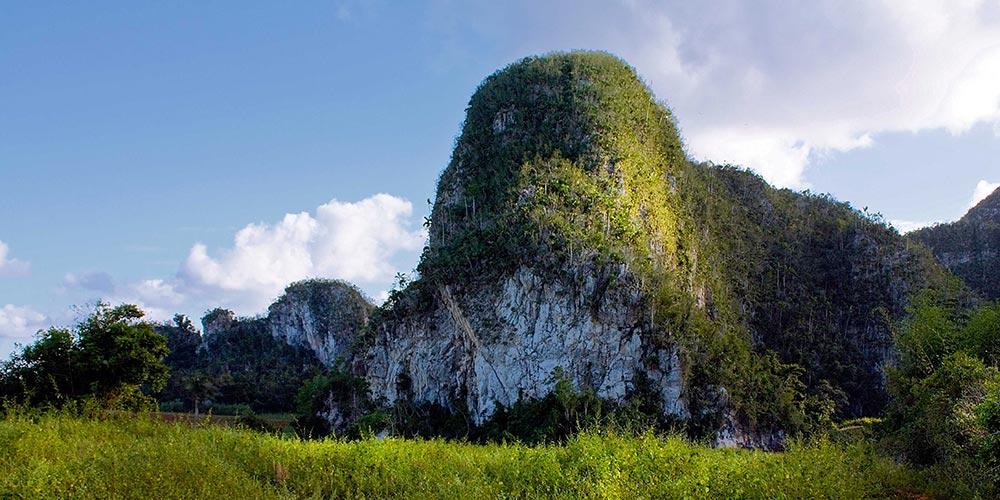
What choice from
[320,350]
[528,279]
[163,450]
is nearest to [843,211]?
[528,279]

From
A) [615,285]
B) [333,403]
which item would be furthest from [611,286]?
[333,403]

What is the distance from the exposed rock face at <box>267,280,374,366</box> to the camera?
94188mm

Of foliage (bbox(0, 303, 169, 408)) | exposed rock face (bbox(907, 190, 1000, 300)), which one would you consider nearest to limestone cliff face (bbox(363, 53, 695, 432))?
foliage (bbox(0, 303, 169, 408))

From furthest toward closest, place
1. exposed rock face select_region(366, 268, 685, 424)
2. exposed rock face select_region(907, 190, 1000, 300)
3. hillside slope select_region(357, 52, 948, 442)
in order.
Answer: exposed rock face select_region(907, 190, 1000, 300)
hillside slope select_region(357, 52, 948, 442)
exposed rock face select_region(366, 268, 685, 424)

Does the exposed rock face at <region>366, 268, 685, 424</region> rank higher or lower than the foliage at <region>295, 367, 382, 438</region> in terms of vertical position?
higher

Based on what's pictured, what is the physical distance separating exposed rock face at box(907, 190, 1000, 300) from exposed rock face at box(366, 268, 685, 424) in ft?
185

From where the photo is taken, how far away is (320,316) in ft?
316

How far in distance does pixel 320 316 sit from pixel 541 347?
62.7 m

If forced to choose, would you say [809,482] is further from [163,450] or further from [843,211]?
[843,211]

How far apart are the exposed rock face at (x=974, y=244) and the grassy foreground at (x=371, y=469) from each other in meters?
81.4

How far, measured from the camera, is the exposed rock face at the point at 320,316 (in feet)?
309

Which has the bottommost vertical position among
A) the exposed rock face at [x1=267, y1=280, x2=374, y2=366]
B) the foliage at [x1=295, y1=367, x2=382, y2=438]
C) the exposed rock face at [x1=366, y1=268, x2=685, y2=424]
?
the foliage at [x1=295, y1=367, x2=382, y2=438]

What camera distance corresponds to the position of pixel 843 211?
273 feet

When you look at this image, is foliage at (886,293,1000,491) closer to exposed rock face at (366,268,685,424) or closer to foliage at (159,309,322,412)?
exposed rock face at (366,268,685,424)
